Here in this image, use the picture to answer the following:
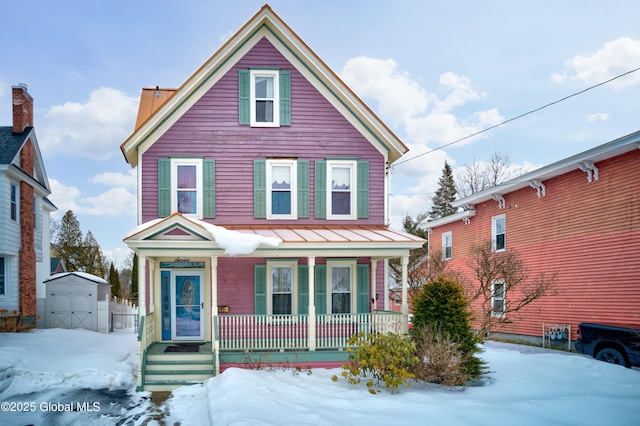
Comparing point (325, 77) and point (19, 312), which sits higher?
point (325, 77)

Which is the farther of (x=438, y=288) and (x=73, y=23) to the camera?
(x=73, y=23)

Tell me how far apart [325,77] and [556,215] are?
9.90 metres

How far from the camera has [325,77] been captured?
46.6 ft

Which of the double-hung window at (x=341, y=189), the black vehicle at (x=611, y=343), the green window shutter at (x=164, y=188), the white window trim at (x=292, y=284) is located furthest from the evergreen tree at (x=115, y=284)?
the black vehicle at (x=611, y=343)

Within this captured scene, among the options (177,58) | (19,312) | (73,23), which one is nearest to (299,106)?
(177,58)

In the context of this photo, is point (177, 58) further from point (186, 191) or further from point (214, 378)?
point (214, 378)

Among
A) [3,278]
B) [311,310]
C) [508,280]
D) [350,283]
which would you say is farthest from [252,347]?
[3,278]

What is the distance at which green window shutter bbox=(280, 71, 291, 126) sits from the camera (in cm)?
1427

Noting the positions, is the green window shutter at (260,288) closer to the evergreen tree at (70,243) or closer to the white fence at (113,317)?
the white fence at (113,317)

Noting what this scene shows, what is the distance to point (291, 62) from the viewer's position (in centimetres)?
1433

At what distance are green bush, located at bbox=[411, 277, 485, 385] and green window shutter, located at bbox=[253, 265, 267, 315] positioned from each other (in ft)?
14.5

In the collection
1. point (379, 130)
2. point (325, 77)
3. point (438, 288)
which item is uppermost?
point (325, 77)

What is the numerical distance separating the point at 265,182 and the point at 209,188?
1.63 m

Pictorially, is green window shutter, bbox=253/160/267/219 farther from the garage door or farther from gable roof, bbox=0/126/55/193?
gable roof, bbox=0/126/55/193
